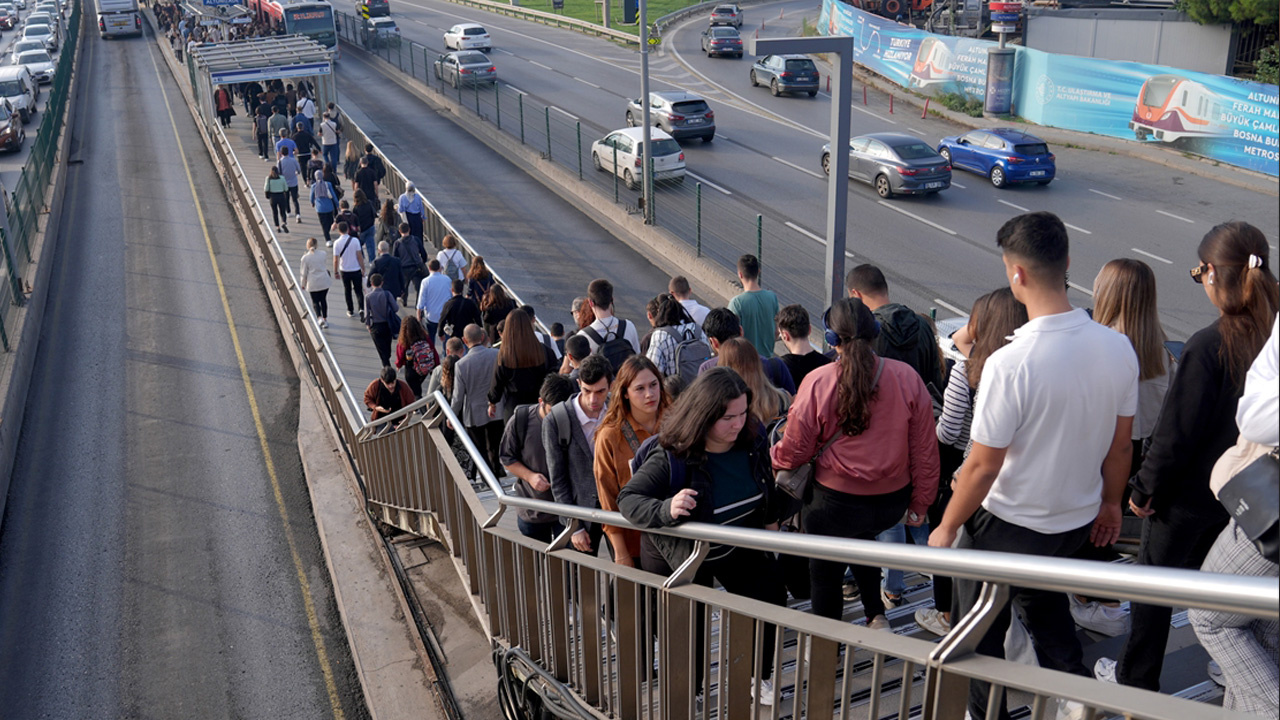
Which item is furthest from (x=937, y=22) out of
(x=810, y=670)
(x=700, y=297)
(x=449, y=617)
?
(x=810, y=670)

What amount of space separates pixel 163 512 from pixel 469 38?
37411 mm

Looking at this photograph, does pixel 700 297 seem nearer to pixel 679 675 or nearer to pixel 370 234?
pixel 370 234

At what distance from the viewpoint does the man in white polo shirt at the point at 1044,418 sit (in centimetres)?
331

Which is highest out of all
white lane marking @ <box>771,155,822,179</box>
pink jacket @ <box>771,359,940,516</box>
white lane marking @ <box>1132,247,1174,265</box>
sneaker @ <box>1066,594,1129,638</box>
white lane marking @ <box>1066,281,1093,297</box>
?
pink jacket @ <box>771,359,940,516</box>

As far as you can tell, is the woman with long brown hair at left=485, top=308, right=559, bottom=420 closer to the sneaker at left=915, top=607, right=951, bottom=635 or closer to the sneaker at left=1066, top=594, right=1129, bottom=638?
the sneaker at left=915, top=607, right=951, bottom=635

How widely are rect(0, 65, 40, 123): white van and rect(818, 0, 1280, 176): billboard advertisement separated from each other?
33116 millimetres

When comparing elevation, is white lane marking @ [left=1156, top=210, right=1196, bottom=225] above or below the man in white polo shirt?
below

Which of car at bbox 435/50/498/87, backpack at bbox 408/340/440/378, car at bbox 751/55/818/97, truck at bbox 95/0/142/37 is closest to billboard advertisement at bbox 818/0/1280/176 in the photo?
car at bbox 751/55/818/97

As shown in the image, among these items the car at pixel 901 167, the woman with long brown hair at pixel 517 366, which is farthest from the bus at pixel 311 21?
the woman with long brown hair at pixel 517 366

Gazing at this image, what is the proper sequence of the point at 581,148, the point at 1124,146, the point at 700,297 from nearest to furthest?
the point at 700,297
the point at 581,148
the point at 1124,146

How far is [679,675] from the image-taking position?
413 cm

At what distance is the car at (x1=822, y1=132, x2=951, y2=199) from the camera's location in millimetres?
25453

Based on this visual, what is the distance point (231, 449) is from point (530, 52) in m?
36.6

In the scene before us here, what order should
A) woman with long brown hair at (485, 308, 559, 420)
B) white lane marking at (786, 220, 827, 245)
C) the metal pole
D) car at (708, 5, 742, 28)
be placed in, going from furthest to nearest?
1. car at (708, 5, 742, 28)
2. white lane marking at (786, 220, 827, 245)
3. the metal pole
4. woman with long brown hair at (485, 308, 559, 420)
